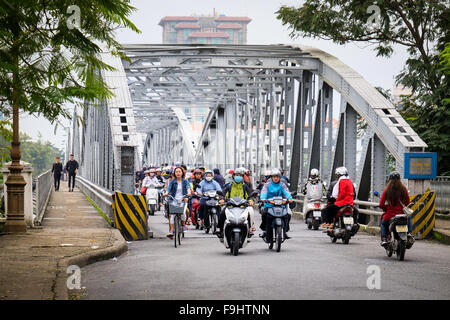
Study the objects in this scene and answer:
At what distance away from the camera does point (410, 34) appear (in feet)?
88.9

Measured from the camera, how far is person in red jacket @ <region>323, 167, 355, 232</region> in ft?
52.0

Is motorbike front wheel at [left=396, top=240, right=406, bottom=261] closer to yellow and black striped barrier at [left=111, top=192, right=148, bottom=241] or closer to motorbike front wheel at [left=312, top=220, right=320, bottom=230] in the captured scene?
yellow and black striped barrier at [left=111, top=192, right=148, bottom=241]

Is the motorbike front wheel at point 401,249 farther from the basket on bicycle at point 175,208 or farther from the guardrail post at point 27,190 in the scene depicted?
the guardrail post at point 27,190

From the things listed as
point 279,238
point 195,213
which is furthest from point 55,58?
point 195,213

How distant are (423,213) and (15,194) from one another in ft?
26.5

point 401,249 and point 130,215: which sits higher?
point 130,215

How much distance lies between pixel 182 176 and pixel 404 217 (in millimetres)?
5373

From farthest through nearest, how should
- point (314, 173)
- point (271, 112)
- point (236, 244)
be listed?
1. point (271, 112)
2. point (314, 173)
3. point (236, 244)

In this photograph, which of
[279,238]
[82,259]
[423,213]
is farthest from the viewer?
[423,213]

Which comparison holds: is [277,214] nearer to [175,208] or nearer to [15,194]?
[175,208]

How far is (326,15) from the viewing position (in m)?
27.3

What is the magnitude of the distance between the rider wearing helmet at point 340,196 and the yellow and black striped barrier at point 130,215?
12.1 ft

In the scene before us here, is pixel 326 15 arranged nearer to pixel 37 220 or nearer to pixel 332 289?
pixel 37 220
